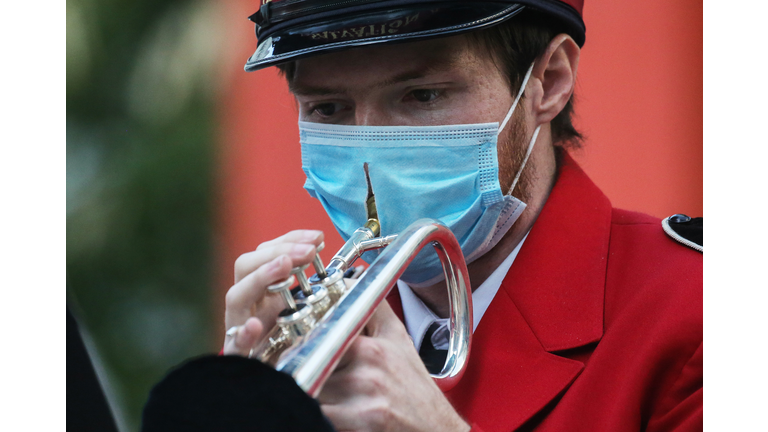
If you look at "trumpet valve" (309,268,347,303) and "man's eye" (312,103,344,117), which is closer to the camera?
"trumpet valve" (309,268,347,303)

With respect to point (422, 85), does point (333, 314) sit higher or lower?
lower

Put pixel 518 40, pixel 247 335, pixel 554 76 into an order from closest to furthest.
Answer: pixel 247 335 < pixel 518 40 < pixel 554 76

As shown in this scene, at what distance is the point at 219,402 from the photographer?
822mm

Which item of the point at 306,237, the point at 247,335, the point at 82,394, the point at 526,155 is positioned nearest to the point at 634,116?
the point at 526,155

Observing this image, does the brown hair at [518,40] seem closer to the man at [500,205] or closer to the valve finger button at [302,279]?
the man at [500,205]

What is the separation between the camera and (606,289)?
5.24ft

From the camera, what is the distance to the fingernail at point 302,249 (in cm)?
113

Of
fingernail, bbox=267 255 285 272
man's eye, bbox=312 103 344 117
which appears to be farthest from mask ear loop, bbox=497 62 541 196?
fingernail, bbox=267 255 285 272

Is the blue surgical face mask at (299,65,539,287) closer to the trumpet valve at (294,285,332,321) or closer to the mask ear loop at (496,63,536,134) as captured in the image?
the mask ear loop at (496,63,536,134)

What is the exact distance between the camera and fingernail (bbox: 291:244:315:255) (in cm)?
113

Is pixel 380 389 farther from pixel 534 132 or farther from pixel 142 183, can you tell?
pixel 142 183

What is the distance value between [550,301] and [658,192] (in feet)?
3.81

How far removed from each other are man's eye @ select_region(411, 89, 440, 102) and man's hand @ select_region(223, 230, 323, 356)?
642mm

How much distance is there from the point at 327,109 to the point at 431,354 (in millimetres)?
755
